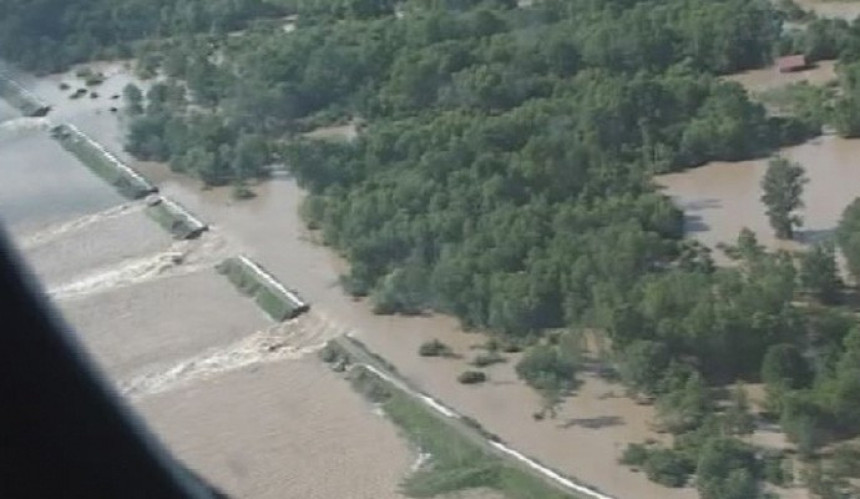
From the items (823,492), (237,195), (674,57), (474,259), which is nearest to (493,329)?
(474,259)

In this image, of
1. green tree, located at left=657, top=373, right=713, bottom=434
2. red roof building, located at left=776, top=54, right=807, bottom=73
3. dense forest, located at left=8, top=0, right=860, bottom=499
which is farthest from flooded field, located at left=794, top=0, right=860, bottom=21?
green tree, located at left=657, top=373, right=713, bottom=434

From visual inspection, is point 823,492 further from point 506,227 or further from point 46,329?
point 46,329

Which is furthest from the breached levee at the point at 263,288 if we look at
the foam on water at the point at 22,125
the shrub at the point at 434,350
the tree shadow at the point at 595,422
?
the foam on water at the point at 22,125

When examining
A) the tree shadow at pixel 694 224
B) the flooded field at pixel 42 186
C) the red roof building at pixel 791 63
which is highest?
the red roof building at pixel 791 63

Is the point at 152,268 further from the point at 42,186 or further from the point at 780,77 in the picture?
the point at 780,77

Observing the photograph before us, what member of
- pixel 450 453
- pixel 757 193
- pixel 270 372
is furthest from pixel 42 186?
pixel 450 453

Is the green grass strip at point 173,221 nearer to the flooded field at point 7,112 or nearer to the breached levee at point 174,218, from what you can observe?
the breached levee at point 174,218
